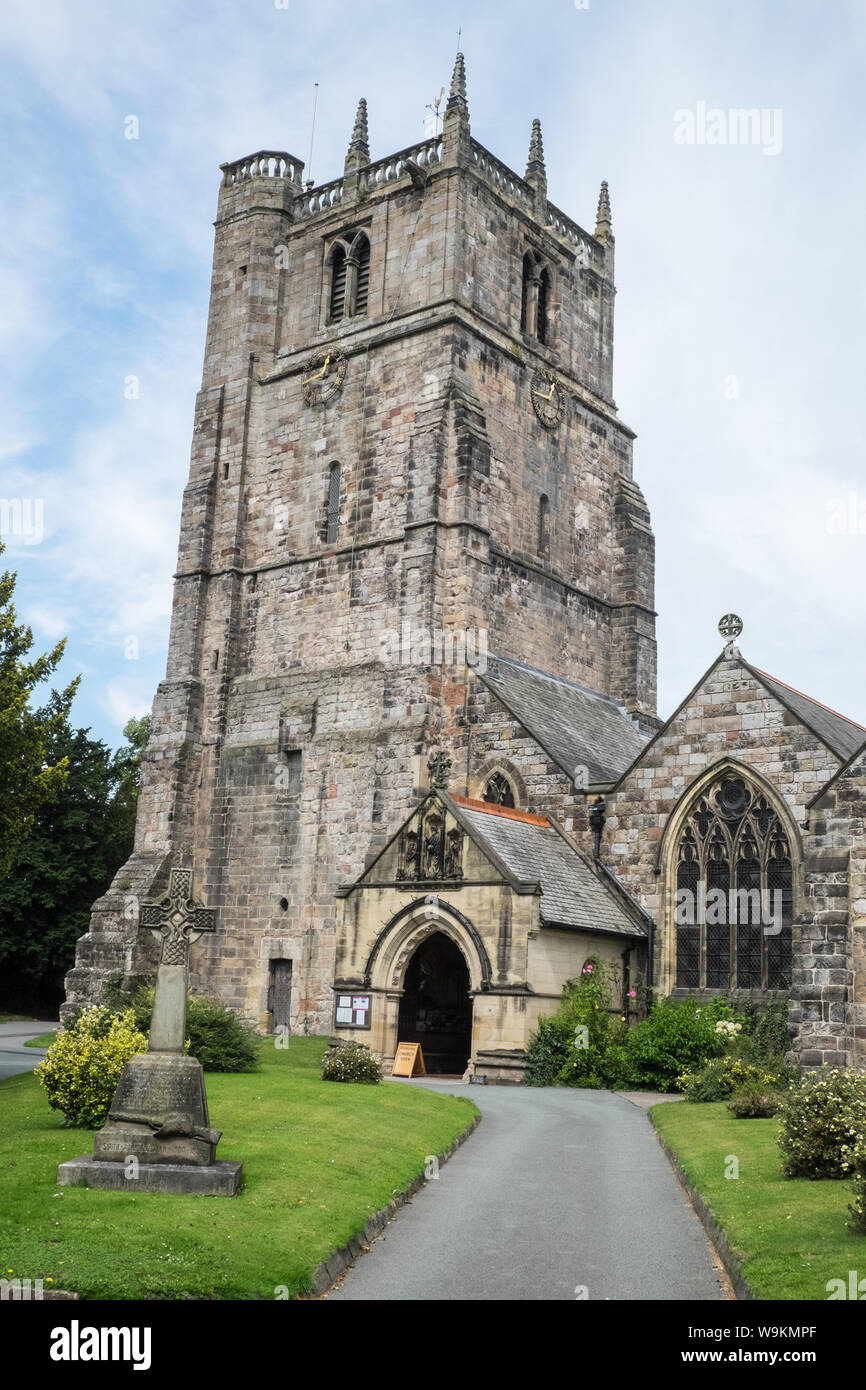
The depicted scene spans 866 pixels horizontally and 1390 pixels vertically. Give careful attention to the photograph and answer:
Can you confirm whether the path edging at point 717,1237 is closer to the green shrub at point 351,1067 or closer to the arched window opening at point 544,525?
the green shrub at point 351,1067

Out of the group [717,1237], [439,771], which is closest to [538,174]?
[439,771]

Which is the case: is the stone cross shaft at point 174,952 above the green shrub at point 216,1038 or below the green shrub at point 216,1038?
above

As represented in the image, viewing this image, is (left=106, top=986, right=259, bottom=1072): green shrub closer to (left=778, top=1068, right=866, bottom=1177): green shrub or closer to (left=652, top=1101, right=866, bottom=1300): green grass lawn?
→ (left=652, top=1101, right=866, bottom=1300): green grass lawn

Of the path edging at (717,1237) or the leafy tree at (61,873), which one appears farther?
the leafy tree at (61,873)

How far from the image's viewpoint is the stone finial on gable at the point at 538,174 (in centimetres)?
3822

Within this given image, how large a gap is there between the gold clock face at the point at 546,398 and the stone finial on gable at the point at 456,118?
6.36 metres

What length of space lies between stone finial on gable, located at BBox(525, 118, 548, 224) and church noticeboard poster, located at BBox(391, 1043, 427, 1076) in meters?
25.2

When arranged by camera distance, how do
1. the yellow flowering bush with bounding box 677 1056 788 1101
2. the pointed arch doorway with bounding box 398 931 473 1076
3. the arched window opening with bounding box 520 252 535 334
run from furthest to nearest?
the arched window opening with bounding box 520 252 535 334, the pointed arch doorway with bounding box 398 931 473 1076, the yellow flowering bush with bounding box 677 1056 788 1101

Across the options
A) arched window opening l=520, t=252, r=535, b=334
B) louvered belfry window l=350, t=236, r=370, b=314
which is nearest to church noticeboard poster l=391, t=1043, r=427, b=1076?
louvered belfry window l=350, t=236, r=370, b=314

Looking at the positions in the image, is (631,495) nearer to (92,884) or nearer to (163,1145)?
(92,884)

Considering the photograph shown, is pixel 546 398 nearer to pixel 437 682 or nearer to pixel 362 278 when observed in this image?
pixel 362 278

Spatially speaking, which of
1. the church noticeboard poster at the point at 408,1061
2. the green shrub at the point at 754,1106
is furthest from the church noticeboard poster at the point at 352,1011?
the green shrub at the point at 754,1106

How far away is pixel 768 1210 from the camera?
10.9 meters

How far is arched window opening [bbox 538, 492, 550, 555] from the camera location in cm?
3544
